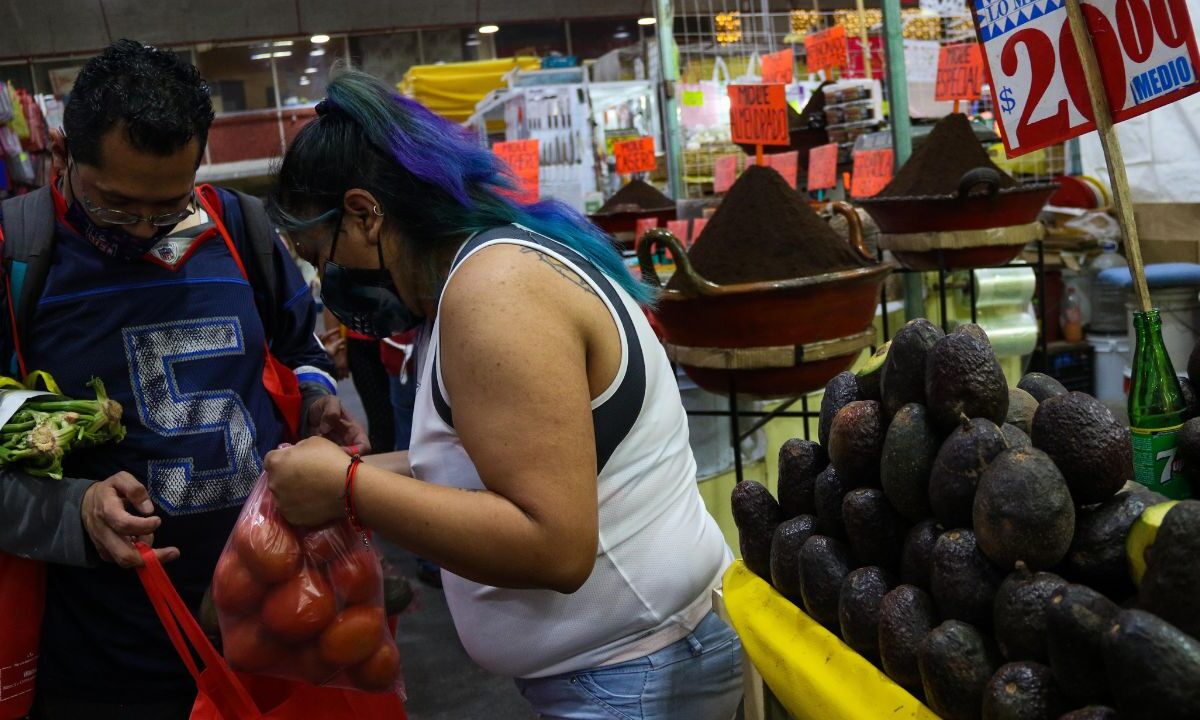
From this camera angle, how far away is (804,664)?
127 centimetres

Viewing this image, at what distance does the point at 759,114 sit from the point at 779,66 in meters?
1.34

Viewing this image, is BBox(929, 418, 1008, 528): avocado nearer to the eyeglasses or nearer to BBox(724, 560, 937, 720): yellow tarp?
BBox(724, 560, 937, 720): yellow tarp

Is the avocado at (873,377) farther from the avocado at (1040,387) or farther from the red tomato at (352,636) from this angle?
the red tomato at (352,636)

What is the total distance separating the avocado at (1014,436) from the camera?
1.16 meters

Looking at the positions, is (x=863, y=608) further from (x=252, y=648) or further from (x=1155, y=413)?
(x=252, y=648)

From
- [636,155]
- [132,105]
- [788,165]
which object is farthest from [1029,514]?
[636,155]

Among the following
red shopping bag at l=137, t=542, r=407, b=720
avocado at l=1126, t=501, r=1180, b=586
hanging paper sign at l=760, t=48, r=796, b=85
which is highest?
hanging paper sign at l=760, t=48, r=796, b=85

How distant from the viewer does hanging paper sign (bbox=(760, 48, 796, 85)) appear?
566 centimetres

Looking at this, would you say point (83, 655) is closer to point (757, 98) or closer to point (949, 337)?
point (949, 337)

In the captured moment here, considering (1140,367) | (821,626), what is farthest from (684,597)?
(1140,367)

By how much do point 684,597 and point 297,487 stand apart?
0.54 metres

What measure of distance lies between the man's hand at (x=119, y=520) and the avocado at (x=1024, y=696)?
47.5 inches

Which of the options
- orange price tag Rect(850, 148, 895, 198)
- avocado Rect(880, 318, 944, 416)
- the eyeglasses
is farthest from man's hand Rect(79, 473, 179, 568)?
orange price tag Rect(850, 148, 895, 198)

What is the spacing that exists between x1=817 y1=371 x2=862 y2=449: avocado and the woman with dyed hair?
0.20 metres
